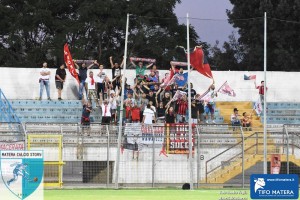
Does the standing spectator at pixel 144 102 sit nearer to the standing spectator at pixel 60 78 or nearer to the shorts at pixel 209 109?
the shorts at pixel 209 109

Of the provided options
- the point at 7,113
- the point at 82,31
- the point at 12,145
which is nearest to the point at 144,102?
the point at 7,113

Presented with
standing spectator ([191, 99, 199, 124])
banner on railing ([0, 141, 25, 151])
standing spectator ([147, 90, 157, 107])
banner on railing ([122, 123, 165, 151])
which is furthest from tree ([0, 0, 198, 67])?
banner on railing ([0, 141, 25, 151])

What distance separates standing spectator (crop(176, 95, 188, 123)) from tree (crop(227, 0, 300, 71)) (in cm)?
2136

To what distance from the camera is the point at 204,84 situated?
5459 centimetres

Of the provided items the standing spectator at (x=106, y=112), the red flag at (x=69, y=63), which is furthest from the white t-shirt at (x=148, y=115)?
the red flag at (x=69, y=63)

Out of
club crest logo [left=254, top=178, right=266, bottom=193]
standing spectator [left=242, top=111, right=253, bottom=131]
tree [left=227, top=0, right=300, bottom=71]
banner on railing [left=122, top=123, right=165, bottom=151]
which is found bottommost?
club crest logo [left=254, top=178, right=266, bottom=193]

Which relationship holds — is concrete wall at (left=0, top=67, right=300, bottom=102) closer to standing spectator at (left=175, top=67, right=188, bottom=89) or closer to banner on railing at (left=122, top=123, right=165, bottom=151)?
standing spectator at (left=175, top=67, right=188, bottom=89)

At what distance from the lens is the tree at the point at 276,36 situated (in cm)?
6900

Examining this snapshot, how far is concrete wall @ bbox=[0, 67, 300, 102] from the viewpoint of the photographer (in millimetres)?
53031

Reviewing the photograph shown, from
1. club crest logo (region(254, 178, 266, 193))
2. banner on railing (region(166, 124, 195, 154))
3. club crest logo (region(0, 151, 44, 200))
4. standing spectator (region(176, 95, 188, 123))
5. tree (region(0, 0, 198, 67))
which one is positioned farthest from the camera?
tree (region(0, 0, 198, 67))

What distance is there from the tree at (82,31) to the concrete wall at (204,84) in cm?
1425

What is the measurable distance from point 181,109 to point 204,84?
21.4ft

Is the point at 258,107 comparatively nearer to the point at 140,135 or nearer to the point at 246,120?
the point at 246,120

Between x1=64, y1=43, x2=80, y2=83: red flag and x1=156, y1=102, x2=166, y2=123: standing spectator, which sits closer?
x1=156, y1=102, x2=166, y2=123: standing spectator
